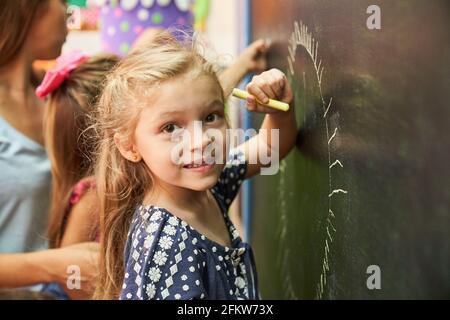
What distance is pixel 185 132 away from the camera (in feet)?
2.67

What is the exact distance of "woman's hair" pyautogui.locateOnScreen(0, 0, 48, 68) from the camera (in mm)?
1083

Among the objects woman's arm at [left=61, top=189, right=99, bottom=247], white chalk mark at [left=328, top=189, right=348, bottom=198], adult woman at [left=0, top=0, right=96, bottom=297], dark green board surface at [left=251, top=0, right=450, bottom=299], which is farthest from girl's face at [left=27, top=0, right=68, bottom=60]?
white chalk mark at [left=328, top=189, right=348, bottom=198]

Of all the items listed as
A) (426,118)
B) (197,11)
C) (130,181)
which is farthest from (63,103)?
(426,118)

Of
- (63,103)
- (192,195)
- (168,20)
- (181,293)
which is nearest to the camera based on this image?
(181,293)

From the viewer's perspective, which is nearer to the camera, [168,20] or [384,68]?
[384,68]

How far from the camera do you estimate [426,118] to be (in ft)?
1.82

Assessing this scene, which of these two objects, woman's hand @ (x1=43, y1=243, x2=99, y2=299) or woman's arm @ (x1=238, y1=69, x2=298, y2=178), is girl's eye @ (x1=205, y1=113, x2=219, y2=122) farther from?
woman's hand @ (x1=43, y1=243, x2=99, y2=299)

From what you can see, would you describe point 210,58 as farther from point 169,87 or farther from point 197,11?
point 197,11

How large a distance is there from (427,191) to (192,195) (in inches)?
15.7

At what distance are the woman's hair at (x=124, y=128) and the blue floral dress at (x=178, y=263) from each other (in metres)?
0.04

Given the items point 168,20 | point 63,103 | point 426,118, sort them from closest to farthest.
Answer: point 426,118
point 63,103
point 168,20

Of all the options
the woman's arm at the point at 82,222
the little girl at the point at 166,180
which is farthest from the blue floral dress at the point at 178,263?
the woman's arm at the point at 82,222

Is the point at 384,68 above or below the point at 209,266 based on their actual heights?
above
